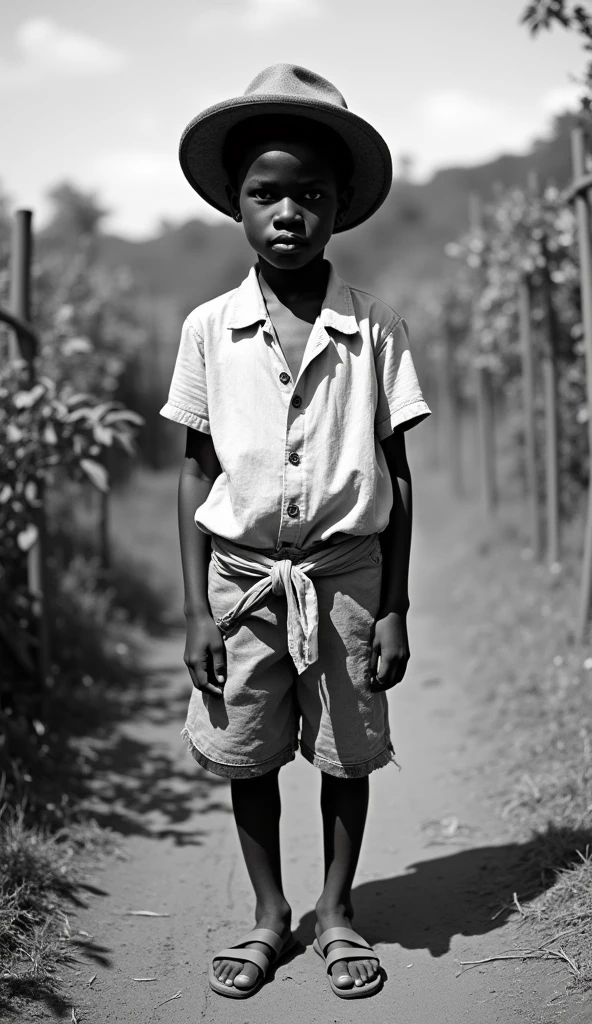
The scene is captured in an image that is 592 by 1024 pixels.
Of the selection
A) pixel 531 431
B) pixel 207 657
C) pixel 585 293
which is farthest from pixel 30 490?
pixel 531 431

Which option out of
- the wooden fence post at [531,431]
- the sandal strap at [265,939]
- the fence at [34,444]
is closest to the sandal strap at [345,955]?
the sandal strap at [265,939]

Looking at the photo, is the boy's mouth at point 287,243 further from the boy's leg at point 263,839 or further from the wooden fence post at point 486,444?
the wooden fence post at point 486,444

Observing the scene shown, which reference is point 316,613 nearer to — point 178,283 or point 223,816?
point 223,816

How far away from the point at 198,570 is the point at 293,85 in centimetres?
108

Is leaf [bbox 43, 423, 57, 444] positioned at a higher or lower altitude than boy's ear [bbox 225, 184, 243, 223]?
lower

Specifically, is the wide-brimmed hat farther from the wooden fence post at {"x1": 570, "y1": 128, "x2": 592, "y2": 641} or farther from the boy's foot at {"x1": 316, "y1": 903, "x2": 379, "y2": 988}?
the wooden fence post at {"x1": 570, "y1": 128, "x2": 592, "y2": 641}

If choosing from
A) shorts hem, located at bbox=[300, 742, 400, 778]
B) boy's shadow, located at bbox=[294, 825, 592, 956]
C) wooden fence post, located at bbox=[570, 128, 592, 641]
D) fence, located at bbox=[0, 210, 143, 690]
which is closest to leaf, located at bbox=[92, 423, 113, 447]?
fence, located at bbox=[0, 210, 143, 690]

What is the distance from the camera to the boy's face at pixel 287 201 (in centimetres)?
217

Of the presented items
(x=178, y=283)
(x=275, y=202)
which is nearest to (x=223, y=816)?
(x=275, y=202)

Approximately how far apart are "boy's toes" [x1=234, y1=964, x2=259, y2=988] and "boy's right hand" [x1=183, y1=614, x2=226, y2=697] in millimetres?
604

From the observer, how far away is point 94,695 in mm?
4590

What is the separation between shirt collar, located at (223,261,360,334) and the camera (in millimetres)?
2242

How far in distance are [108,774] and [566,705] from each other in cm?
170

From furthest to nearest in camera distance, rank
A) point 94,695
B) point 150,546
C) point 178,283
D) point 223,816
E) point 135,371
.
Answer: point 178,283
point 135,371
point 150,546
point 94,695
point 223,816
